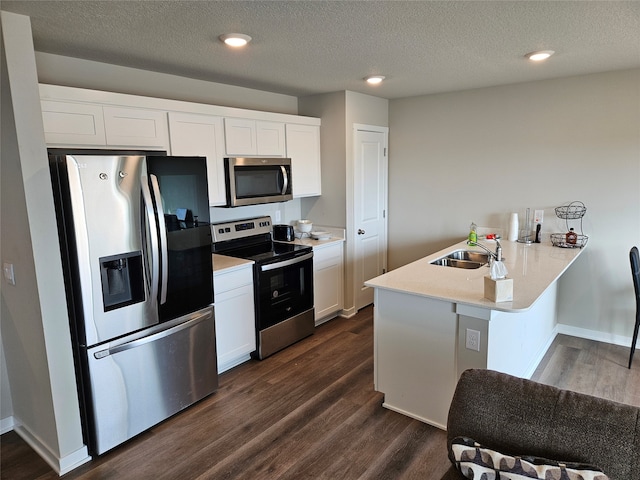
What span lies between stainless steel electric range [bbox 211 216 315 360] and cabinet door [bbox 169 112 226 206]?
1.59ft

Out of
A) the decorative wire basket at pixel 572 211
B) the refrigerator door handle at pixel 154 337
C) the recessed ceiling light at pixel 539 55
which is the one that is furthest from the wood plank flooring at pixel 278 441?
the recessed ceiling light at pixel 539 55

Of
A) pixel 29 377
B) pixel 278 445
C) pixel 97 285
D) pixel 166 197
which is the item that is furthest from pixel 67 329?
pixel 278 445

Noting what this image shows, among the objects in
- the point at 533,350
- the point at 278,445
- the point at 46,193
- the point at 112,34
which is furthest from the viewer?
the point at 533,350

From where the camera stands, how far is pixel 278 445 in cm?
249

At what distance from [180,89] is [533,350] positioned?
3.48m

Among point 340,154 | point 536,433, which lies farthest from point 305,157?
point 536,433

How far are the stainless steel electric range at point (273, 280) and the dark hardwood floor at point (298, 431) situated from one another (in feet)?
0.87

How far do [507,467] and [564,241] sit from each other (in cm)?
304

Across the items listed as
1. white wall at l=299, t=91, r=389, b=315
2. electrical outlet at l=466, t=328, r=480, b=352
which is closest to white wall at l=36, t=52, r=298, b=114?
white wall at l=299, t=91, r=389, b=315

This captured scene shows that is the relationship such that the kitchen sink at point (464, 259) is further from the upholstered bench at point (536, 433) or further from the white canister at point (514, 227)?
the upholstered bench at point (536, 433)

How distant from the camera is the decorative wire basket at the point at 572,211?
3.77 meters

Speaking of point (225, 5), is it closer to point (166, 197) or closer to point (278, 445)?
point (166, 197)

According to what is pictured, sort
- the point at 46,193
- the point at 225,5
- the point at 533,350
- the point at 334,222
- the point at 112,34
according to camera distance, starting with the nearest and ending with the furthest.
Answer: the point at 225,5 → the point at 46,193 → the point at 112,34 → the point at 533,350 → the point at 334,222

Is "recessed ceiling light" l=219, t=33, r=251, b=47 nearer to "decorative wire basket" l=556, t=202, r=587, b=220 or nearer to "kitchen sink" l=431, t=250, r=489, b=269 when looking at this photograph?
"kitchen sink" l=431, t=250, r=489, b=269
